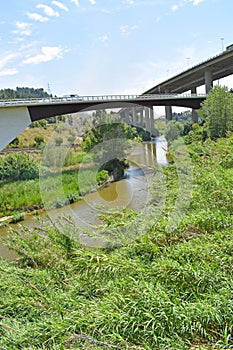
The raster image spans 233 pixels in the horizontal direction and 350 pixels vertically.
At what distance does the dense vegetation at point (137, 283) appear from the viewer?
172cm

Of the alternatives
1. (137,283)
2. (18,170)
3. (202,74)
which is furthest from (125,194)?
(202,74)

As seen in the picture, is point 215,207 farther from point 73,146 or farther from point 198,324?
point 73,146

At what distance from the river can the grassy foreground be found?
1.84 metres

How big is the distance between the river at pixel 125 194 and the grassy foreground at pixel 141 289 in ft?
6.02

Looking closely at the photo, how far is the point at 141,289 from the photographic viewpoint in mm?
1961

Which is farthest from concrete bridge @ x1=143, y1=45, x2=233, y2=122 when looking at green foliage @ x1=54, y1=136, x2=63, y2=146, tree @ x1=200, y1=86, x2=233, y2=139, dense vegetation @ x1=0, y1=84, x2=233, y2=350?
dense vegetation @ x1=0, y1=84, x2=233, y2=350

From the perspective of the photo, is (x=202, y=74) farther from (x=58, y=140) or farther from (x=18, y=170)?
(x=58, y=140)

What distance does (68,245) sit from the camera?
3.50 metres

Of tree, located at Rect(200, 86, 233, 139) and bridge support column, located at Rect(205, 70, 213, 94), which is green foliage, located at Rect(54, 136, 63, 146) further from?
bridge support column, located at Rect(205, 70, 213, 94)

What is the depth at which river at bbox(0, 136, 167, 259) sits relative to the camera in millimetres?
5480

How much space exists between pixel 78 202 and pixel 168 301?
22.4 feet

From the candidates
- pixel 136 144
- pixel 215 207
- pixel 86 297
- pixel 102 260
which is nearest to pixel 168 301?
pixel 102 260

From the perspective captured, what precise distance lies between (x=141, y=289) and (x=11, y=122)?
34.3ft

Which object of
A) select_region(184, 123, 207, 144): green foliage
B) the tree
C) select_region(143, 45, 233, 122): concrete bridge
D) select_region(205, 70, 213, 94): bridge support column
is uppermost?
select_region(143, 45, 233, 122): concrete bridge
